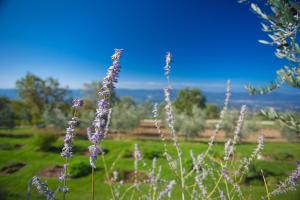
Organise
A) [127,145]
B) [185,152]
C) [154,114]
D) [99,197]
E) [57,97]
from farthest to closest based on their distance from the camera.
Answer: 1. [57,97]
2. [127,145]
3. [185,152]
4. [99,197]
5. [154,114]

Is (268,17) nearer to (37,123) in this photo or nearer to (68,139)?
(68,139)

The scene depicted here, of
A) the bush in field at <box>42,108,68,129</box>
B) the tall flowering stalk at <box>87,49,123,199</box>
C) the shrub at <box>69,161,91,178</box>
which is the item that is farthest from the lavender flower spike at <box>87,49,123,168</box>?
the bush in field at <box>42,108,68,129</box>

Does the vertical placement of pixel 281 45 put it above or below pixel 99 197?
above

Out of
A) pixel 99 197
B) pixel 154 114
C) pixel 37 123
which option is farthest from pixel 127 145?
pixel 154 114

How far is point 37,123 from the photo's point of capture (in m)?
40.9

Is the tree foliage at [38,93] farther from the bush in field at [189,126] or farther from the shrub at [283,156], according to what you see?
the shrub at [283,156]

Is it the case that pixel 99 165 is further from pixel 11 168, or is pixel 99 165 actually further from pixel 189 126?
pixel 189 126

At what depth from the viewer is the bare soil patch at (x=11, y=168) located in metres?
19.1

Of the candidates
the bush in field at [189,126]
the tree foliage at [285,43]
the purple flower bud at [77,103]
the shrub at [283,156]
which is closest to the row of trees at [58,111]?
the bush in field at [189,126]

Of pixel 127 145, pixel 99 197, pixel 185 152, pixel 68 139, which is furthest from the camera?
pixel 127 145

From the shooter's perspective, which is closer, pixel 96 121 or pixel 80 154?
pixel 96 121

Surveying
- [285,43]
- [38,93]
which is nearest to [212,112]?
[38,93]

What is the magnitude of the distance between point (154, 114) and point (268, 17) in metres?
1.34

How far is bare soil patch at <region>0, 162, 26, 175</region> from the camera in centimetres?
1909
